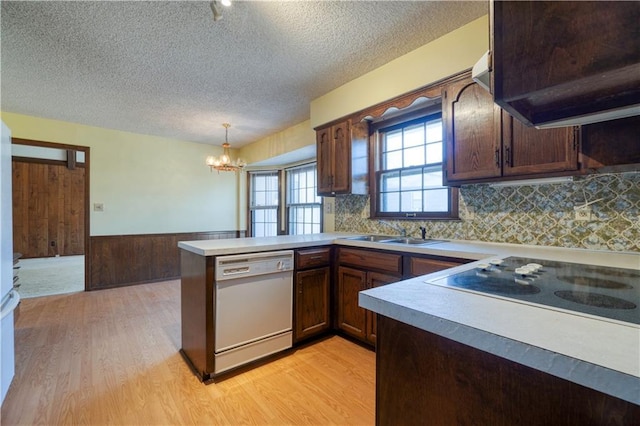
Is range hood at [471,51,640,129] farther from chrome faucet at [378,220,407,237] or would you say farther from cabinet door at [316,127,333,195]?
cabinet door at [316,127,333,195]

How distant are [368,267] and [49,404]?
227 centimetres

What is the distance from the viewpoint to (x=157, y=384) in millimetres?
1904

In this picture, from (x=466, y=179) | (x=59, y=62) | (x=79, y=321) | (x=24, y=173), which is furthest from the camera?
(x=24, y=173)

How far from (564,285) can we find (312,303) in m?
1.87

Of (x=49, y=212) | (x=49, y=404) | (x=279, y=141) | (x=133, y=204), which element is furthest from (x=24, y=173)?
(x=49, y=404)

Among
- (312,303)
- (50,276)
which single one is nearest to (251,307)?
(312,303)

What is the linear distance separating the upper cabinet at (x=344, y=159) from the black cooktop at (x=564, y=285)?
71.2 inches

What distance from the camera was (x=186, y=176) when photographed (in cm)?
516

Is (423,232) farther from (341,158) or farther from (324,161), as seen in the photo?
(324,161)

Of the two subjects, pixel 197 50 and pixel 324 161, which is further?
pixel 324 161

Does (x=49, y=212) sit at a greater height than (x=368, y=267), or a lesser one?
greater

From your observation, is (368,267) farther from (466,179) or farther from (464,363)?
(464,363)

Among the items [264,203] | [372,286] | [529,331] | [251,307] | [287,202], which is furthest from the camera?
[264,203]

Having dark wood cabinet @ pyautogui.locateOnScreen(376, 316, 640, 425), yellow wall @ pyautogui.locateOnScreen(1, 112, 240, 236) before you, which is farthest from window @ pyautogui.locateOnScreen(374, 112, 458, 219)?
yellow wall @ pyautogui.locateOnScreen(1, 112, 240, 236)
